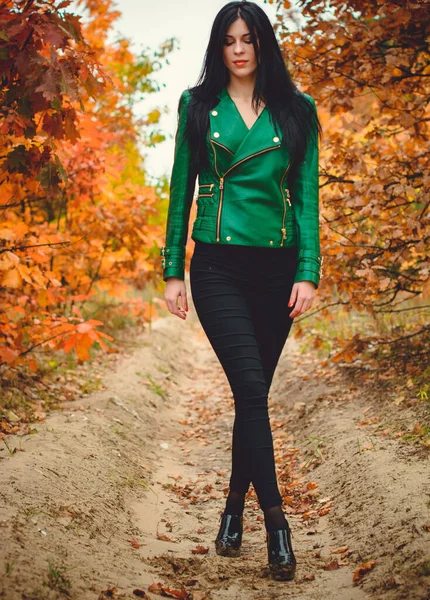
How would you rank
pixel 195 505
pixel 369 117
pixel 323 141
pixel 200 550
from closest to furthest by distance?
pixel 200 550 < pixel 195 505 < pixel 369 117 < pixel 323 141

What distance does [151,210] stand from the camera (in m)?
7.39

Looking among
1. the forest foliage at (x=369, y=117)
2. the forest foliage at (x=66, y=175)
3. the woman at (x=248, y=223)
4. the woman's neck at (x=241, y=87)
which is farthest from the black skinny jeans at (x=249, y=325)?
the forest foliage at (x=369, y=117)

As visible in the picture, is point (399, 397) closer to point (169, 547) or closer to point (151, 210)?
→ point (169, 547)

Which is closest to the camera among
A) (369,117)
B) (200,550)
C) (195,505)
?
(200,550)

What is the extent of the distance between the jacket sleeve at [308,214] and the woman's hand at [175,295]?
51cm

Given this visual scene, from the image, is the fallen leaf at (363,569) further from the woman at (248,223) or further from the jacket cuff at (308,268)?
the jacket cuff at (308,268)

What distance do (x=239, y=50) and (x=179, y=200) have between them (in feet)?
2.34

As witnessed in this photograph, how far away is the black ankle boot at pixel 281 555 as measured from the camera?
2.49 metres

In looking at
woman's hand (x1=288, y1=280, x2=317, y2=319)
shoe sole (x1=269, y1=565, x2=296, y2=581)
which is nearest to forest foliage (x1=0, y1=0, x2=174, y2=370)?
woman's hand (x1=288, y1=280, x2=317, y2=319)

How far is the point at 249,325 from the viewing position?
262cm

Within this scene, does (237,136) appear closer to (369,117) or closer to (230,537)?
(230,537)

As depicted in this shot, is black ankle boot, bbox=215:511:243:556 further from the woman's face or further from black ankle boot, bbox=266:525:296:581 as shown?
the woman's face

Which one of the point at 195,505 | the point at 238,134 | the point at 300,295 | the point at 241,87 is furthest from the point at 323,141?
the point at 195,505


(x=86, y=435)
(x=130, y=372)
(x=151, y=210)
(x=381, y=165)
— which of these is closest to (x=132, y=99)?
(x=151, y=210)
